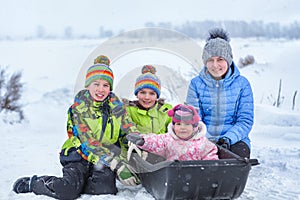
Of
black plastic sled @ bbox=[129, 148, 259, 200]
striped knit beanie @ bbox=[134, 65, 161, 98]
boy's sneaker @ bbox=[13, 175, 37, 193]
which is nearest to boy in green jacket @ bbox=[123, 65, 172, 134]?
striped knit beanie @ bbox=[134, 65, 161, 98]

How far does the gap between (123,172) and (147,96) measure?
0.78 meters

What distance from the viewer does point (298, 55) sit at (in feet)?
41.0

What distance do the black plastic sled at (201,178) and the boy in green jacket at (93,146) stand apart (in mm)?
528

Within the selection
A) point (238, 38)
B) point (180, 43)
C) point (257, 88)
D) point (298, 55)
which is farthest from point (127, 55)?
point (238, 38)

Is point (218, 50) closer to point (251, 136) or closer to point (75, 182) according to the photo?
point (75, 182)

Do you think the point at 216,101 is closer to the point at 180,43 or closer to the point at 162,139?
the point at 180,43

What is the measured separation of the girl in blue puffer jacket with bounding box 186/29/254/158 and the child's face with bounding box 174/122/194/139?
1.96 feet

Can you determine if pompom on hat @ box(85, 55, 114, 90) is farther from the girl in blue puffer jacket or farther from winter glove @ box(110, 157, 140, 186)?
the girl in blue puffer jacket

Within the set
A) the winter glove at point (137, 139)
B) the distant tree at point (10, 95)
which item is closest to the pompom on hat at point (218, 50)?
the winter glove at point (137, 139)

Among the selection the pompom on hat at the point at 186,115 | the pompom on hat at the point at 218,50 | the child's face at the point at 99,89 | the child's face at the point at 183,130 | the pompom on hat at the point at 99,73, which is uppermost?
the pompom on hat at the point at 218,50

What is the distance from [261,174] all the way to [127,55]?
1637 mm

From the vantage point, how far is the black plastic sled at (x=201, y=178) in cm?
243

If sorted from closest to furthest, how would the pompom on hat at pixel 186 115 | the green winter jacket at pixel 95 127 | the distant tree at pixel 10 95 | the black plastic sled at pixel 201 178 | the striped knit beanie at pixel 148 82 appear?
the black plastic sled at pixel 201 178 < the pompom on hat at pixel 186 115 < the green winter jacket at pixel 95 127 < the striped knit beanie at pixel 148 82 < the distant tree at pixel 10 95

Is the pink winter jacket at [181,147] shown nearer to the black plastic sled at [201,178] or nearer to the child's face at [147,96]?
the black plastic sled at [201,178]
